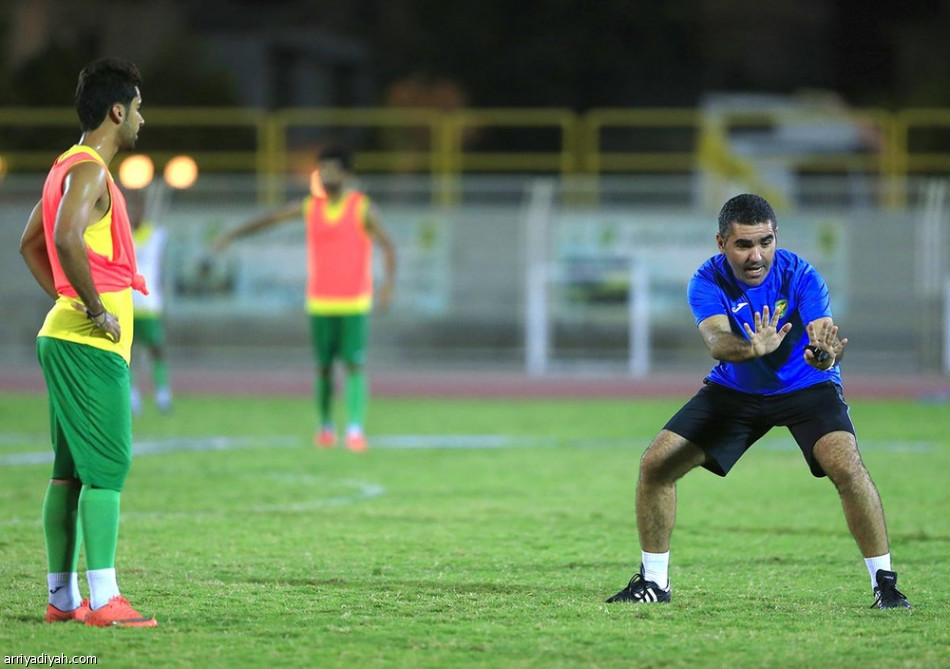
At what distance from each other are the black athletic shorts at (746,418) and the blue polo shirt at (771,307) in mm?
50

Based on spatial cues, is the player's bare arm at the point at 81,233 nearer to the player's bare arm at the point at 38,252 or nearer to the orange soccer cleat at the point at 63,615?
the player's bare arm at the point at 38,252

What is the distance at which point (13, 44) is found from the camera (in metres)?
38.8

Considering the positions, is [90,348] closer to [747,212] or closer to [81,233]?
[81,233]

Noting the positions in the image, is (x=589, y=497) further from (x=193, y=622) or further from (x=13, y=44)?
(x=13, y=44)

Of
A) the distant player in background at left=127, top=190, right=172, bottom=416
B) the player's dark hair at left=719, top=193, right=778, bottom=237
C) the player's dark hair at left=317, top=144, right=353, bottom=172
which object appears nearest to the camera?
the player's dark hair at left=719, top=193, right=778, bottom=237

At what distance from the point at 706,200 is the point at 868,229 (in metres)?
3.11

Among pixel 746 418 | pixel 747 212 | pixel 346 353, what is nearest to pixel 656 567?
pixel 746 418

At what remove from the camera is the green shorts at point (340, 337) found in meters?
13.1

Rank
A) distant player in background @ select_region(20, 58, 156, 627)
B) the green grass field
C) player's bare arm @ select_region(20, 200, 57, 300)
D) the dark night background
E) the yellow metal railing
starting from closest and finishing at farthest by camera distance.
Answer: the green grass field < distant player in background @ select_region(20, 58, 156, 627) < player's bare arm @ select_region(20, 200, 57, 300) < the yellow metal railing < the dark night background

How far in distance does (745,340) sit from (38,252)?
9.89ft

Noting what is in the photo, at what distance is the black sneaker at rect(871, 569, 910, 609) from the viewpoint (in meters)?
6.46

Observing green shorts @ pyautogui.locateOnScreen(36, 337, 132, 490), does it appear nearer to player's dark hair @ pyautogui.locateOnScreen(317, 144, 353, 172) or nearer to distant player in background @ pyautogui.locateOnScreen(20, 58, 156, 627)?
distant player in background @ pyautogui.locateOnScreen(20, 58, 156, 627)

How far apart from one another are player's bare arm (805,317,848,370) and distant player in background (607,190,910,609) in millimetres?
154

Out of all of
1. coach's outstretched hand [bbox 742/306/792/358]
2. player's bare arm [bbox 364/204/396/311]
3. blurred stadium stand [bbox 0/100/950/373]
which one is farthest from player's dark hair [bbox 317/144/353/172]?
blurred stadium stand [bbox 0/100/950/373]
